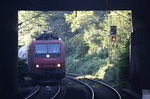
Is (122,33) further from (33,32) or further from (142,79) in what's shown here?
(33,32)

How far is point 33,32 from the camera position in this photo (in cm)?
5791

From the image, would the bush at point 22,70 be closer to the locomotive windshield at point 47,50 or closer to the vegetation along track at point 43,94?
the locomotive windshield at point 47,50

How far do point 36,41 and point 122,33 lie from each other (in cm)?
1162

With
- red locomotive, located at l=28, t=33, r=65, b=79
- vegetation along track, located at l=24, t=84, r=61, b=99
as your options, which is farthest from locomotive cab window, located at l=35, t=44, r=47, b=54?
vegetation along track, located at l=24, t=84, r=61, b=99

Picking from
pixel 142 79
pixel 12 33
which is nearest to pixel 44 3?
pixel 12 33

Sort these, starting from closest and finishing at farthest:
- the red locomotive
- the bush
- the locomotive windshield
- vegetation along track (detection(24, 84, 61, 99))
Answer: vegetation along track (detection(24, 84, 61, 99)) → the red locomotive → the locomotive windshield → the bush

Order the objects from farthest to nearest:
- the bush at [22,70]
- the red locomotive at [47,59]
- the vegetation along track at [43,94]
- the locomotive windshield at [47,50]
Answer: the bush at [22,70]
the locomotive windshield at [47,50]
the red locomotive at [47,59]
the vegetation along track at [43,94]

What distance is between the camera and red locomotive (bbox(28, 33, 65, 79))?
25781 mm

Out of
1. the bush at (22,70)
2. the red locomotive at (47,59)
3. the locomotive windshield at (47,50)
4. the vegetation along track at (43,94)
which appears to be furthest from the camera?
the bush at (22,70)

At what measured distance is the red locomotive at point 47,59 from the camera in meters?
25.8

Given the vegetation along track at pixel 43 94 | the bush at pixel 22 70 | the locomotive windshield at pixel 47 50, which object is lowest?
the vegetation along track at pixel 43 94

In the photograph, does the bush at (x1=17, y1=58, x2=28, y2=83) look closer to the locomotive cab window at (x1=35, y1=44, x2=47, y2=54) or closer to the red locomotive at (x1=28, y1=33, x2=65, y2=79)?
the red locomotive at (x1=28, y1=33, x2=65, y2=79)

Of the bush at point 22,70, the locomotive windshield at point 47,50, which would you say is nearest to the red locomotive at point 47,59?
the locomotive windshield at point 47,50

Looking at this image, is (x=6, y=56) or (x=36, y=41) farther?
(x=36, y=41)
